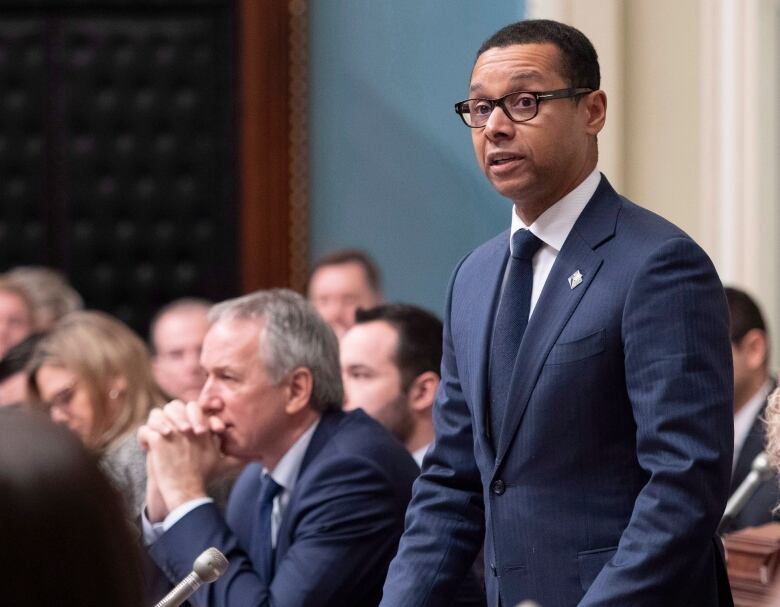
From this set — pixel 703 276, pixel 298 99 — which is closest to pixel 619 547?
pixel 703 276

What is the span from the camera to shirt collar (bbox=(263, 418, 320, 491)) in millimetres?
2906

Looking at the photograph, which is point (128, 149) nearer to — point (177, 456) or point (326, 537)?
point (177, 456)

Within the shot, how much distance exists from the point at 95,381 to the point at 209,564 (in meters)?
1.72

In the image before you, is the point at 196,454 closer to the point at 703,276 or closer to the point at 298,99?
the point at 703,276

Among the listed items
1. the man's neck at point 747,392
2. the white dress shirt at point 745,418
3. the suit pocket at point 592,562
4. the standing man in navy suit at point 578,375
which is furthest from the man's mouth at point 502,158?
the man's neck at point 747,392

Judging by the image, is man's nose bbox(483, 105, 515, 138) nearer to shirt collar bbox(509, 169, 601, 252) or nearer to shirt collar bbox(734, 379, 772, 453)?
shirt collar bbox(509, 169, 601, 252)

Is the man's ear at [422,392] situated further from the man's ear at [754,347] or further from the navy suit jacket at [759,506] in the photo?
the man's ear at [754,347]

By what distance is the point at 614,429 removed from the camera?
1.93 meters

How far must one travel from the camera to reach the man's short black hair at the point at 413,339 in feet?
11.5

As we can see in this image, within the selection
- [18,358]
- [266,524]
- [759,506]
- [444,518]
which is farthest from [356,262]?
[444,518]

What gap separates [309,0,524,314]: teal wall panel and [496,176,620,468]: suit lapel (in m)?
3.13

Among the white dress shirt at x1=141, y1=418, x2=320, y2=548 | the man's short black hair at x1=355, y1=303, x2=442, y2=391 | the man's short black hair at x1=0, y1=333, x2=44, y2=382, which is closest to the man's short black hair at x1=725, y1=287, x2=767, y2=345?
the man's short black hair at x1=355, y1=303, x2=442, y2=391

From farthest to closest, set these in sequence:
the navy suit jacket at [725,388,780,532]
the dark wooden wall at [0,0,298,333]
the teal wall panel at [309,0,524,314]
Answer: the dark wooden wall at [0,0,298,333] < the teal wall panel at [309,0,524,314] < the navy suit jacket at [725,388,780,532]

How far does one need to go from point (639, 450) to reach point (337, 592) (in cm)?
92
